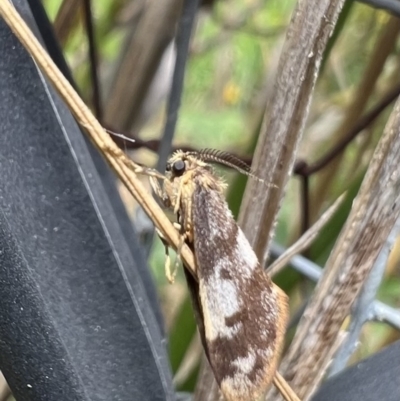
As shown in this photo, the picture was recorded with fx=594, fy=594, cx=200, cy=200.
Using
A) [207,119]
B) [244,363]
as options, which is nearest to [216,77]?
[207,119]

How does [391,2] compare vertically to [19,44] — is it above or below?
above

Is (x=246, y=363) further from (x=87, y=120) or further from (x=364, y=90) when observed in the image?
(x=364, y=90)

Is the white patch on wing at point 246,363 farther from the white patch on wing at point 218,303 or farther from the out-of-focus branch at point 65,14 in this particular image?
the out-of-focus branch at point 65,14

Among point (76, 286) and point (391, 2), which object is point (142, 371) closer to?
point (76, 286)

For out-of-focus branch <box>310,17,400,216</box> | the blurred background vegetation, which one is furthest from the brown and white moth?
out-of-focus branch <box>310,17,400,216</box>

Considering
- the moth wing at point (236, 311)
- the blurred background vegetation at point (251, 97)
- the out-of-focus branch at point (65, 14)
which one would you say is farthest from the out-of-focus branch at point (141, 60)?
the moth wing at point (236, 311)
